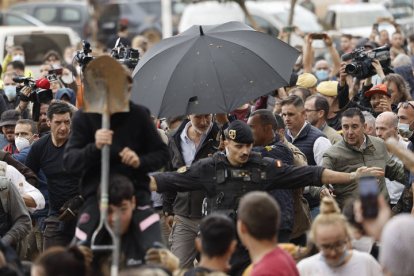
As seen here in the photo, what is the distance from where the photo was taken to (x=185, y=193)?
13.5m

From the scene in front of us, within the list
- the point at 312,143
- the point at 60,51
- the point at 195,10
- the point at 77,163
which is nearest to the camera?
the point at 77,163

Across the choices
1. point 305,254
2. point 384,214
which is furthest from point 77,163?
point 384,214

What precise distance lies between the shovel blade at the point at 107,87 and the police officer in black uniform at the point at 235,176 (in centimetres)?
210

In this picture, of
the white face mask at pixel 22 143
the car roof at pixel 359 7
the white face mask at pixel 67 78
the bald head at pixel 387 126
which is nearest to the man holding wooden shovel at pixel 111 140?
the bald head at pixel 387 126

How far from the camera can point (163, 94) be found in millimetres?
13102

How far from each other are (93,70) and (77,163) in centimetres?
65

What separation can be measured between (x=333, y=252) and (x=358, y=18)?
2244 centimetres

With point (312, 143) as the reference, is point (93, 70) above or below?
A: above

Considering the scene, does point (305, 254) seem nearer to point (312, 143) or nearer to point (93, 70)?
point (93, 70)

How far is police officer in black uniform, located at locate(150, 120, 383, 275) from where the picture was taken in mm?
11797

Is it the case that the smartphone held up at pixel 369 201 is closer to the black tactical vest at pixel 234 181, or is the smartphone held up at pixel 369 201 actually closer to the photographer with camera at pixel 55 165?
the black tactical vest at pixel 234 181

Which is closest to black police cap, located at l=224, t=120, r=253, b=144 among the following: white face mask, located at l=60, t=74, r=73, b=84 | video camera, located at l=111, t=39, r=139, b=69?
video camera, located at l=111, t=39, r=139, b=69

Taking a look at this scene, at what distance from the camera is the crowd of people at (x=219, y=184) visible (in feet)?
30.3

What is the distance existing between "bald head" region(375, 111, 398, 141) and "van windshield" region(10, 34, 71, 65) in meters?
12.3
